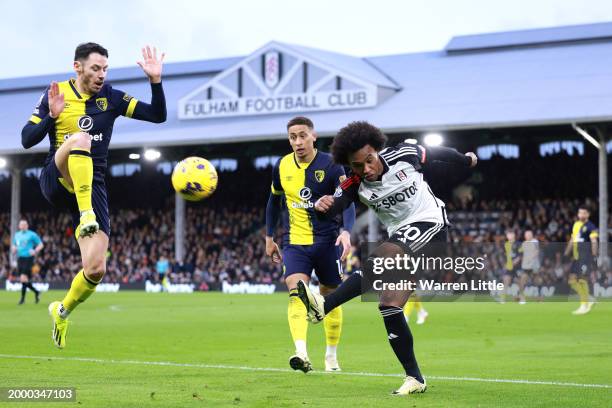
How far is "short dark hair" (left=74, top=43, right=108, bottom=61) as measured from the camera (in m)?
9.07

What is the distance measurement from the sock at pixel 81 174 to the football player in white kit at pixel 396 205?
197 cm

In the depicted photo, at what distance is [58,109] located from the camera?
28.7 feet

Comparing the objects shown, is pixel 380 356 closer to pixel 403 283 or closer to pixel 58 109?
pixel 403 283

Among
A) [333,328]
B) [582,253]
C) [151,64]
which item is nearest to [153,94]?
[151,64]

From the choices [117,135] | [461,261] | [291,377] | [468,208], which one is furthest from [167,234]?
[291,377]

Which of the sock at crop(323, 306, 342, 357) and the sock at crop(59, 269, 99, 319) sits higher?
the sock at crop(59, 269, 99, 319)

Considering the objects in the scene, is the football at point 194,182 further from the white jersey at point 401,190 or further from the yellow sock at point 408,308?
the yellow sock at point 408,308

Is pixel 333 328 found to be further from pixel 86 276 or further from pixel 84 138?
pixel 84 138

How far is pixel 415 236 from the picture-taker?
836 centimetres

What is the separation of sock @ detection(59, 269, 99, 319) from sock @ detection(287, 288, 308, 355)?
6.36 ft

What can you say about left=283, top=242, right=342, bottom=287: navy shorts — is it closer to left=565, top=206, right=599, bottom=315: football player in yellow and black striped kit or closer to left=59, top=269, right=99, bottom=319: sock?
left=59, top=269, right=99, bottom=319: sock

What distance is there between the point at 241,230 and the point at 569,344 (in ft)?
112

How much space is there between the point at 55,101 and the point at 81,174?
654mm
